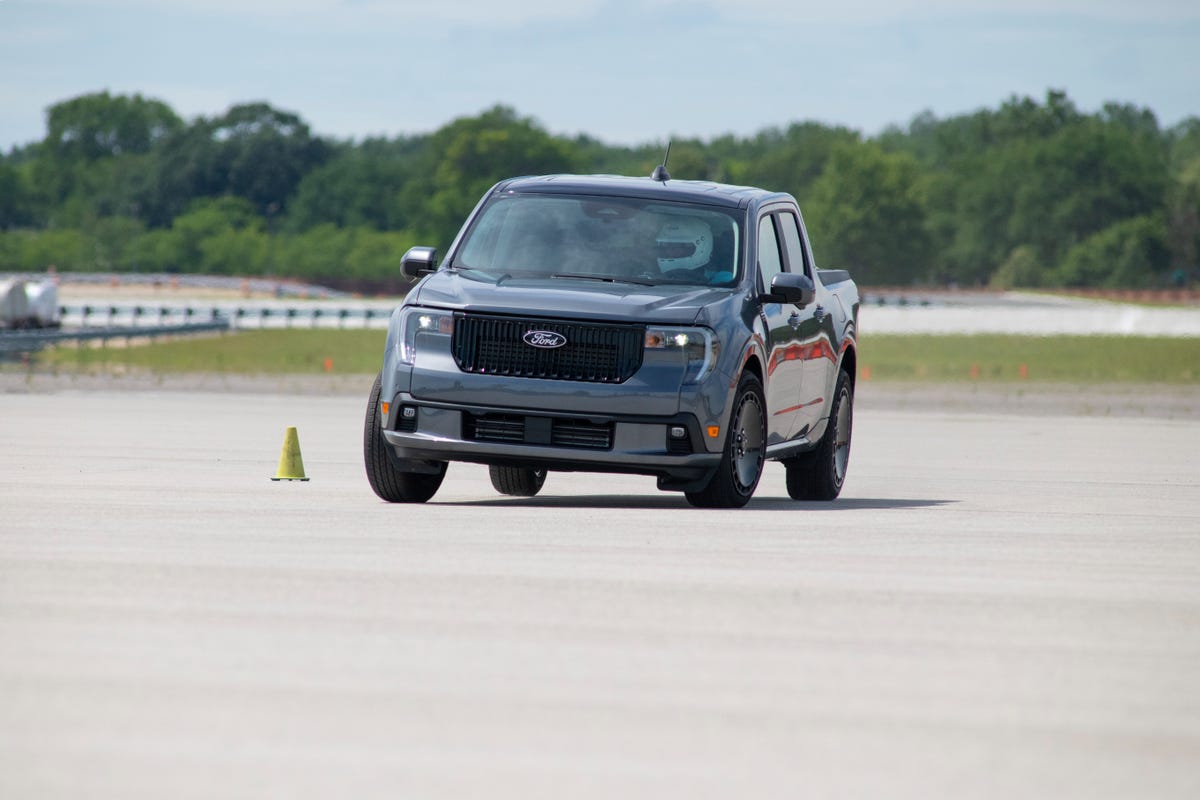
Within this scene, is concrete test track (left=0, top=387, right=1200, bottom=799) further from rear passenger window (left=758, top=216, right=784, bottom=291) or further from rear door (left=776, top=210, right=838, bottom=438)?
rear passenger window (left=758, top=216, right=784, bottom=291)

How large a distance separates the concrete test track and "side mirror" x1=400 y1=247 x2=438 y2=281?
1438 millimetres

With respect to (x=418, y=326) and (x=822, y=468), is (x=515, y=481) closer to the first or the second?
(x=822, y=468)

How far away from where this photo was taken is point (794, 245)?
14.9 meters

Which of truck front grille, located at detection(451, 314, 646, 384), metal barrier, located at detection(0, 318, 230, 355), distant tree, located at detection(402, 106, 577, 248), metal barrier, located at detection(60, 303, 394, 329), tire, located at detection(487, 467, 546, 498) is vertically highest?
distant tree, located at detection(402, 106, 577, 248)

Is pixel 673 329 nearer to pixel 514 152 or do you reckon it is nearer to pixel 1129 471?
pixel 1129 471

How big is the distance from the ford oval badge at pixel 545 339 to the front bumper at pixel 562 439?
374 millimetres

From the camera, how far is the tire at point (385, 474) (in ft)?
41.7

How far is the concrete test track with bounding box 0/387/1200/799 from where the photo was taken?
551cm

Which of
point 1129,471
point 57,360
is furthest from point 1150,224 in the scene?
point 1129,471

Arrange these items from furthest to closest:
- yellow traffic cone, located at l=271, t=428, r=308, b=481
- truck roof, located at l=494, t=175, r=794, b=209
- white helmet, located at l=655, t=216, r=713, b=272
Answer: yellow traffic cone, located at l=271, t=428, r=308, b=481, truck roof, located at l=494, t=175, r=794, b=209, white helmet, located at l=655, t=216, r=713, b=272

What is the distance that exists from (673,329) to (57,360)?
135 feet

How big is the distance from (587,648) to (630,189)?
6.65m

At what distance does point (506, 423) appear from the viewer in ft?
40.3

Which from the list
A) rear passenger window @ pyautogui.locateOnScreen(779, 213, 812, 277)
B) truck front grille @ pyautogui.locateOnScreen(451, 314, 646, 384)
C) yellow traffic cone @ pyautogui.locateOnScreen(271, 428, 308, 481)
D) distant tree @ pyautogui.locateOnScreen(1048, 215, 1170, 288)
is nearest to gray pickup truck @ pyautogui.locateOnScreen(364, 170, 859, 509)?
truck front grille @ pyautogui.locateOnScreen(451, 314, 646, 384)
